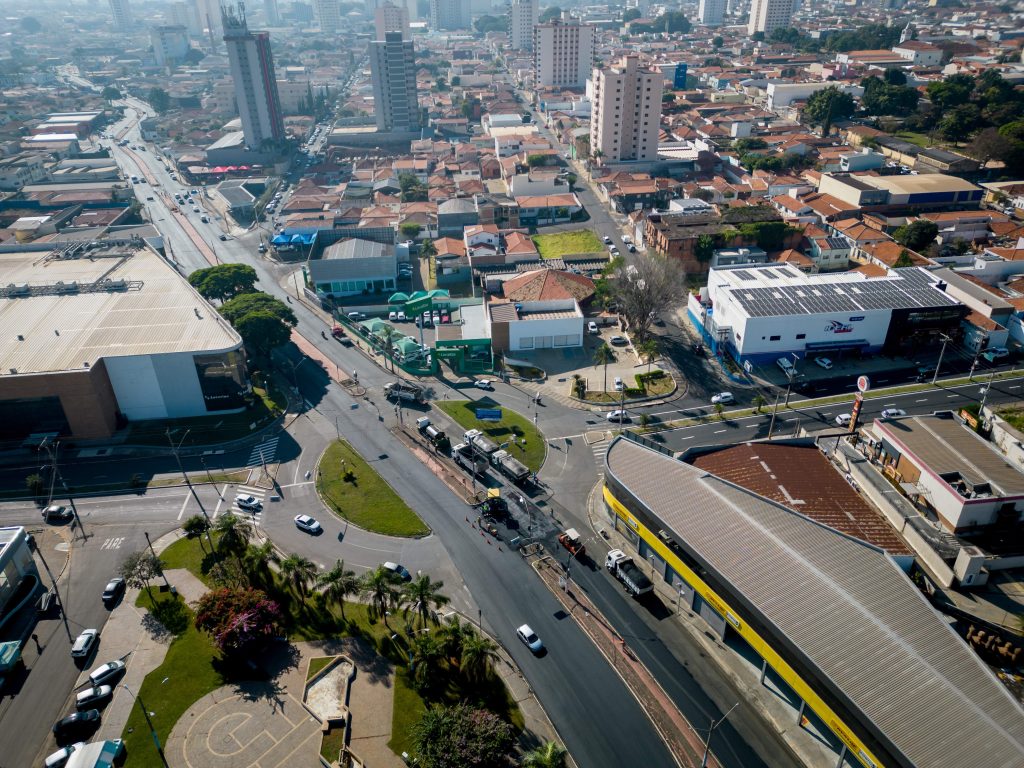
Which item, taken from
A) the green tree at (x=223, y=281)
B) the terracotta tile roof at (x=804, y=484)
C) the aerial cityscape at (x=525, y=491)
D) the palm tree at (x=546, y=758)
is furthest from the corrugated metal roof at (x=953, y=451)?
the green tree at (x=223, y=281)

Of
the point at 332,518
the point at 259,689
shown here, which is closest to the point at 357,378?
the point at 332,518

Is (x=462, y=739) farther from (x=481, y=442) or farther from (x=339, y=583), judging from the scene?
(x=481, y=442)

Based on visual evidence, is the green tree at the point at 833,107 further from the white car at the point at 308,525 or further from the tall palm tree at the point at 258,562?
the tall palm tree at the point at 258,562

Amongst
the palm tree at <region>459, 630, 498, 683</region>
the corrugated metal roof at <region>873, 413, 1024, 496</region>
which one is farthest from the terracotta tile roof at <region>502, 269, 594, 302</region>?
the palm tree at <region>459, 630, 498, 683</region>

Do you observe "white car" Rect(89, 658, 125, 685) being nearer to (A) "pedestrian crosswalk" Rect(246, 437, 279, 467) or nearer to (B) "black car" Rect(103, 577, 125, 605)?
(B) "black car" Rect(103, 577, 125, 605)

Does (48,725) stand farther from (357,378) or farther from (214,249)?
(214,249)

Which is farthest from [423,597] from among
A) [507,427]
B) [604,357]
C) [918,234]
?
[918,234]
